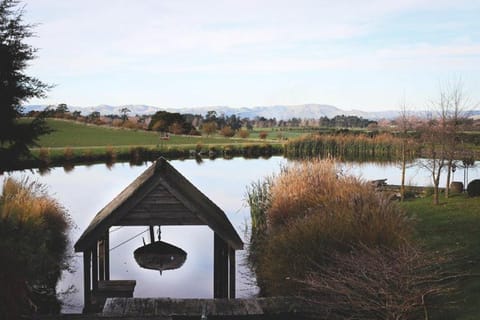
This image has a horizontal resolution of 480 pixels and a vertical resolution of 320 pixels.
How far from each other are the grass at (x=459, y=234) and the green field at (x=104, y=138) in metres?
41.1

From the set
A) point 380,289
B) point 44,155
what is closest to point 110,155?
point 44,155

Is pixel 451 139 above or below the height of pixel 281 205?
above

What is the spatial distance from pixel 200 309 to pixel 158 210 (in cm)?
200

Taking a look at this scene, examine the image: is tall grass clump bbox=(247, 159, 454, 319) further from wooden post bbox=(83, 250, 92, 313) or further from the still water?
wooden post bbox=(83, 250, 92, 313)

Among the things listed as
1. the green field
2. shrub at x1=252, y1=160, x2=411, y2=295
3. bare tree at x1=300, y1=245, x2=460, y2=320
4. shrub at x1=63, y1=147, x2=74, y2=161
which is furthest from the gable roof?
the green field

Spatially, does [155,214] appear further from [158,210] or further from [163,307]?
[163,307]

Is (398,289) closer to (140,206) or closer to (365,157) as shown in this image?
(140,206)

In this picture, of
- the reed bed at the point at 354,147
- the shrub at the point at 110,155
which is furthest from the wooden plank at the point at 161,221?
the shrub at the point at 110,155

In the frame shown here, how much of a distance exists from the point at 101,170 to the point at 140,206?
1443 inches

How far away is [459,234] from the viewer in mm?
16188

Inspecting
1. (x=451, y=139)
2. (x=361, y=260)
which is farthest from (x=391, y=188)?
(x=361, y=260)

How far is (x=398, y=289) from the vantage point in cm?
752

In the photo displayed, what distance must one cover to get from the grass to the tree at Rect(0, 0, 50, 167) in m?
17.5

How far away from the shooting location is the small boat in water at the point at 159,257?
12.5 meters
